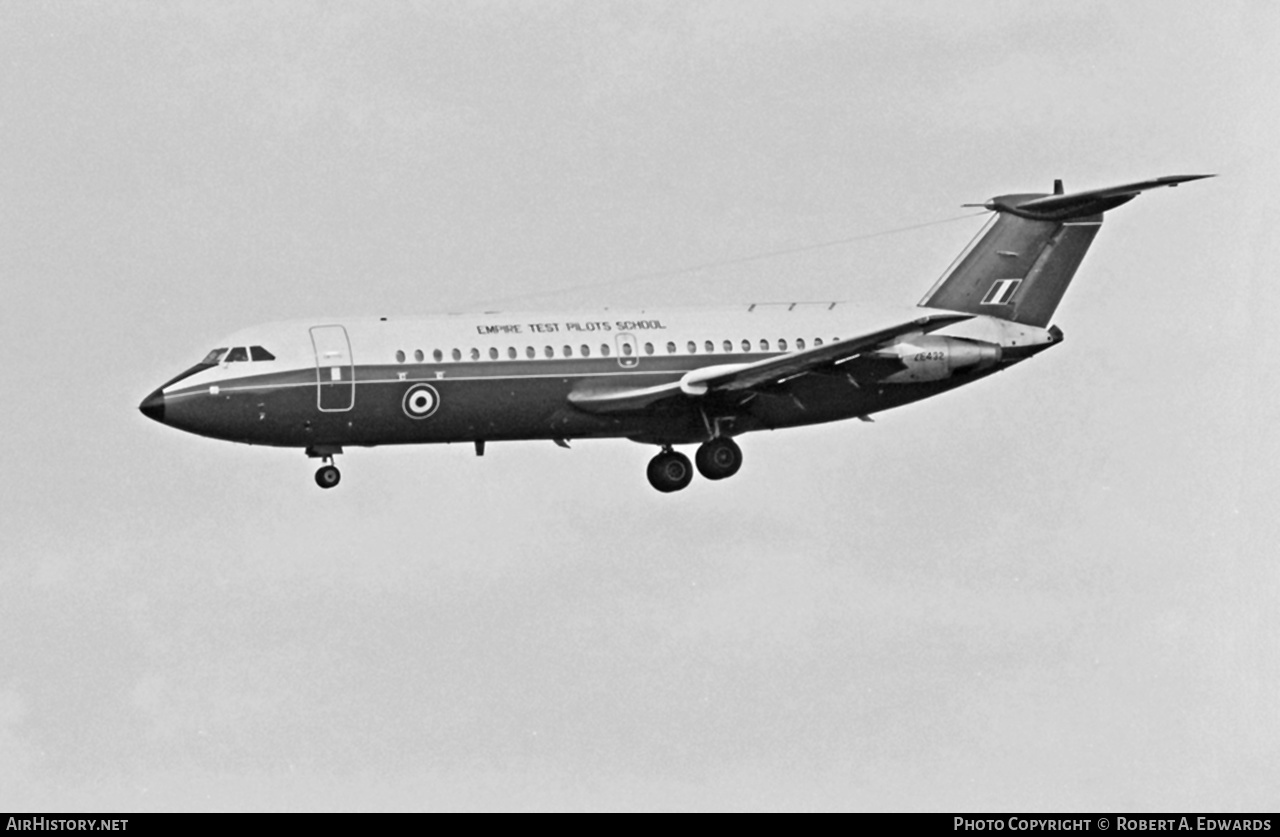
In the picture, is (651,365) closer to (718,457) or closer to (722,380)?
(722,380)

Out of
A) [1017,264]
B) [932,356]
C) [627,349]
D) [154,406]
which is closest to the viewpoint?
[154,406]

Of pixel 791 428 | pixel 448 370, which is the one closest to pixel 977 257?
pixel 791 428

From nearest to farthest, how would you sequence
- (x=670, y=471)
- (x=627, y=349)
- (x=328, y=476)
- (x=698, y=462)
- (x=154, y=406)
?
(x=154, y=406) → (x=328, y=476) → (x=627, y=349) → (x=698, y=462) → (x=670, y=471)

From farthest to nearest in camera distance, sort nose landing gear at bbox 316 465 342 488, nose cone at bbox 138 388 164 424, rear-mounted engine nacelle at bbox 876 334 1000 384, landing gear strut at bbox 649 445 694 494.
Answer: landing gear strut at bbox 649 445 694 494, rear-mounted engine nacelle at bbox 876 334 1000 384, nose landing gear at bbox 316 465 342 488, nose cone at bbox 138 388 164 424

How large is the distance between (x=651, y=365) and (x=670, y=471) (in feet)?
11.0

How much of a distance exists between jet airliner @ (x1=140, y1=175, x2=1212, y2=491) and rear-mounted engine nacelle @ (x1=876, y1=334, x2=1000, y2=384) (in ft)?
0.15

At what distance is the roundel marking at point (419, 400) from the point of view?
53.6 meters

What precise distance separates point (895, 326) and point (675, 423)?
6412mm

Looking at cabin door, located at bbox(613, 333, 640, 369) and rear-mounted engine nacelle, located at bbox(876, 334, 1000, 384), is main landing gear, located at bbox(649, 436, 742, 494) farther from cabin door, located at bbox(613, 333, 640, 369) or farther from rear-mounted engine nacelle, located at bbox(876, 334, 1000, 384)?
rear-mounted engine nacelle, located at bbox(876, 334, 1000, 384)

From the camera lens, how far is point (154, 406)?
174 feet

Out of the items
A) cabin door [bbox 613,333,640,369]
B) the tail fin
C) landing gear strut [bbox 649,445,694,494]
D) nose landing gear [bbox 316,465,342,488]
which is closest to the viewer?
nose landing gear [bbox 316,465,342,488]

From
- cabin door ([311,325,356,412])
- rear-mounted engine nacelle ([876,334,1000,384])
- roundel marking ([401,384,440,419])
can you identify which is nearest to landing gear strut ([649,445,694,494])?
rear-mounted engine nacelle ([876,334,1000,384])

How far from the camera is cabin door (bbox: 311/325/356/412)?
53250mm

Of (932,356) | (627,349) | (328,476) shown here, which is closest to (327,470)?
(328,476)
